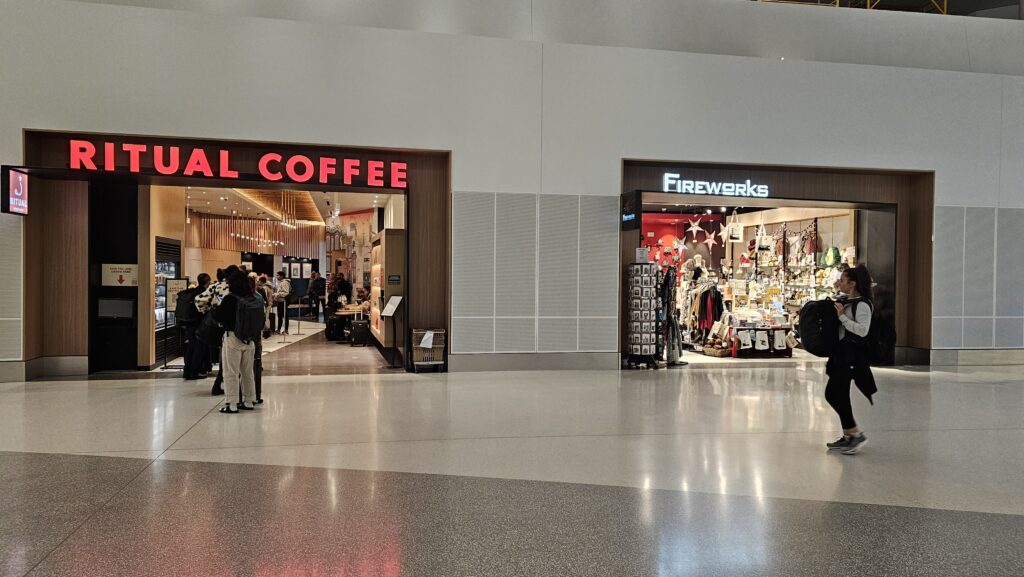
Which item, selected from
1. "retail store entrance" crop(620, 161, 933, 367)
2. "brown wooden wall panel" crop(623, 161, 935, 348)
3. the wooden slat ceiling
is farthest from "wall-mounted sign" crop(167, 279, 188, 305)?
"brown wooden wall panel" crop(623, 161, 935, 348)

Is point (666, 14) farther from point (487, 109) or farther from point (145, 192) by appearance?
point (145, 192)

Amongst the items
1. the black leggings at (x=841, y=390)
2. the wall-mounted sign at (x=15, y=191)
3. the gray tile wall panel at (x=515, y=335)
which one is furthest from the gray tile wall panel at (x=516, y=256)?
the wall-mounted sign at (x=15, y=191)

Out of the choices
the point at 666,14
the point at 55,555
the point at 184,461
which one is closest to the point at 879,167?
the point at 666,14

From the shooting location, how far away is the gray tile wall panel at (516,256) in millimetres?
10438

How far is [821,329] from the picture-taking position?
5754 millimetres

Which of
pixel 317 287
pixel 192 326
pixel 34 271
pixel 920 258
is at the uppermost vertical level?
pixel 920 258

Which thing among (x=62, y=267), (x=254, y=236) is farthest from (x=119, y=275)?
(x=254, y=236)

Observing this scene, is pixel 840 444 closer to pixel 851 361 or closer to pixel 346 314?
pixel 851 361

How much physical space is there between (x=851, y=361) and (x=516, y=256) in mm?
5662

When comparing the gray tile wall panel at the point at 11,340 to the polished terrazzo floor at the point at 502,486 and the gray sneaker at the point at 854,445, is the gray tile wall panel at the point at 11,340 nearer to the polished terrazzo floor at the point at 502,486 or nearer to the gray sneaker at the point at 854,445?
the polished terrazzo floor at the point at 502,486

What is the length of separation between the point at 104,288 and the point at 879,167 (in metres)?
12.5

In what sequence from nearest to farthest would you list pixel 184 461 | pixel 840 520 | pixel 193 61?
pixel 840 520, pixel 184 461, pixel 193 61

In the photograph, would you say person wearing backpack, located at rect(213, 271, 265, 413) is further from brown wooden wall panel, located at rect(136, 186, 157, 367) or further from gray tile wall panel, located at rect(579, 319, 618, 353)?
gray tile wall panel, located at rect(579, 319, 618, 353)

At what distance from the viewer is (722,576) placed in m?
3.28
